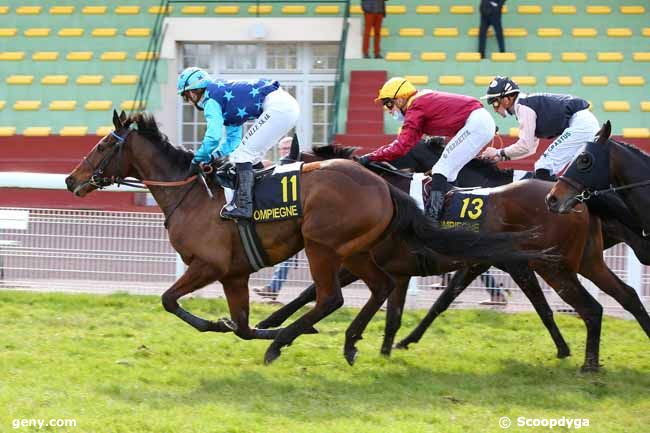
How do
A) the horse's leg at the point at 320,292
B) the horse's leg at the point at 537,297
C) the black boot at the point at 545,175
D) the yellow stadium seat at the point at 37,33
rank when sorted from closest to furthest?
1. the horse's leg at the point at 320,292
2. the horse's leg at the point at 537,297
3. the black boot at the point at 545,175
4. the yellow stadium seat at the point at 37,33

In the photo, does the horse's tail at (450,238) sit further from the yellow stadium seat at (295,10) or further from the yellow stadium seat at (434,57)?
the yellow stadium seat at (295,10)

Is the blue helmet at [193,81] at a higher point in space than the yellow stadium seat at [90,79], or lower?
lower


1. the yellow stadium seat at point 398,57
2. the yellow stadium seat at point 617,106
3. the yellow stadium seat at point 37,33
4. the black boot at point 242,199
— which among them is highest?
the yellow stadium seat at point 37,33

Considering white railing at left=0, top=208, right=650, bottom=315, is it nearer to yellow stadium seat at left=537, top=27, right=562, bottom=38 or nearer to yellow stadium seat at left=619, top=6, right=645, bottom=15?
yellow stadium seat at left=537, top=27, right=562, bottom=38

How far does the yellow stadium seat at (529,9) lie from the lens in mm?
15008

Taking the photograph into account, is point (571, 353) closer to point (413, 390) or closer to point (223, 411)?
point (413, 390)

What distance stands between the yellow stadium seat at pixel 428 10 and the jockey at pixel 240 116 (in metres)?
8.60

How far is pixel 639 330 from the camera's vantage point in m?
8.18

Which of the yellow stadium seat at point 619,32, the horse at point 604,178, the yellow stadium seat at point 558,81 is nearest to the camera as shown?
the horse at point 604,178

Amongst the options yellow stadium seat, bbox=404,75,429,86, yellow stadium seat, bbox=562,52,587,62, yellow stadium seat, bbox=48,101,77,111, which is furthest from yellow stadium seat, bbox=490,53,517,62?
yellow stadium seat, bbox=48,101,77,111

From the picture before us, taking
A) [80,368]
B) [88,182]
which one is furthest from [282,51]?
[80,368]

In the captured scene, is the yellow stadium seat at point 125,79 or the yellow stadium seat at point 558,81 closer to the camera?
the yellow stadium seat at point 558,81

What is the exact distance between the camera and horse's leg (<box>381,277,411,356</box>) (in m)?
7.14

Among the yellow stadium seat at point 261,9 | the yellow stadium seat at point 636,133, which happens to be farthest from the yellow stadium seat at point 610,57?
the yellow stadium seat at point 261,9
